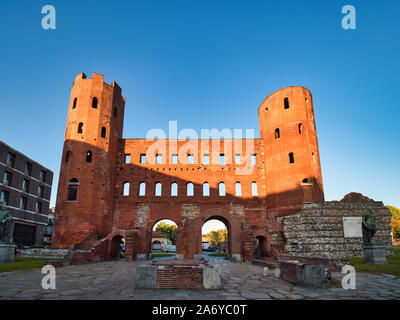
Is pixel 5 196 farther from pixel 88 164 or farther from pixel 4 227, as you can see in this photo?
pixel 4 227

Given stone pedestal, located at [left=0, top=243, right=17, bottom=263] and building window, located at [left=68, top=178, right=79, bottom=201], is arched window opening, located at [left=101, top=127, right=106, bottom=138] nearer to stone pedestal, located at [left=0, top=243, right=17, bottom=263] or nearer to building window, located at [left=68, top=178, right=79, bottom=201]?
building window, located at [left=68, top=178, right=79, bottom=201]

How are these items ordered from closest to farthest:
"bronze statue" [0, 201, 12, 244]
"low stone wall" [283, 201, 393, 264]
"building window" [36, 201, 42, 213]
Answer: "bronze statue" [0, 201, 12, 244], "low stone wall" [283, 201, 393, 264], "building window" [36, 201, 42, 213]

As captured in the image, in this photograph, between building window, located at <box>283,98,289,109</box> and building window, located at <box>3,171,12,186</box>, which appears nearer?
building window, located at <box>283,98,289,109</box>

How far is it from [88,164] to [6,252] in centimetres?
818

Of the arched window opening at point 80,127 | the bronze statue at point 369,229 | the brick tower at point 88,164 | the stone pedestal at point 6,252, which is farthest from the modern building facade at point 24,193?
the bronze statue at point 369,229

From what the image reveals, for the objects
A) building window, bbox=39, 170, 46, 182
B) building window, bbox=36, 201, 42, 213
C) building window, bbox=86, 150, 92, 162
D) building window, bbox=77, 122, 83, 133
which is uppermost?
building window, bbox=77, 122, 83, 133

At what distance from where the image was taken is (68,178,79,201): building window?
64.6 ft

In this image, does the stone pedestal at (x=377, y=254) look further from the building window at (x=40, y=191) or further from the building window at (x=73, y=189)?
the building window at (x=40, y=191)

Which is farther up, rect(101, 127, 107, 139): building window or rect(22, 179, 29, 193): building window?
rect(101, 127, 107, 139): building window

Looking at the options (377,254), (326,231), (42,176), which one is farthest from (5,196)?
(377,254)

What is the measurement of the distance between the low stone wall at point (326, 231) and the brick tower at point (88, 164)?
545 inches

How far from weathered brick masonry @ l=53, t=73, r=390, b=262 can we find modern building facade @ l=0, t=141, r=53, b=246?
1387cm

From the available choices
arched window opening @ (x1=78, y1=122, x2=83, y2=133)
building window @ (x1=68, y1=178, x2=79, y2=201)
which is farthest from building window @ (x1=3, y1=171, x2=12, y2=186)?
arched window opening @ (x1=78, y1=122, x2=83, y2=133)

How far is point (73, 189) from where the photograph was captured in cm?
1997
